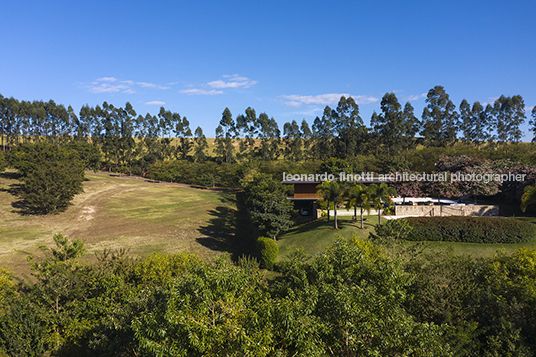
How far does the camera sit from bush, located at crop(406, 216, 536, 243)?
3114 cm

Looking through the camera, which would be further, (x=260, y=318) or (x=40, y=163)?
(x=40, y=163)

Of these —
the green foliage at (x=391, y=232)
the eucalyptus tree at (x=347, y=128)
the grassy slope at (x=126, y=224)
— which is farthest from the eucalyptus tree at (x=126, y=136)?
the green foliage at (x=391, y=232)

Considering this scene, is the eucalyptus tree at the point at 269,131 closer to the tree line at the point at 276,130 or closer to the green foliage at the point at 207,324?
the tree line at the point at 276,130

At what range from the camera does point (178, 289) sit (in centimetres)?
1159

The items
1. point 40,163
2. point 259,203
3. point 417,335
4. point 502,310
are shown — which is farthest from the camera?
point 40,163

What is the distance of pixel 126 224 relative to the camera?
2060 inches

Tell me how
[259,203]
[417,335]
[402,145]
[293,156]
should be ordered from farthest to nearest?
[293,156] → [402,145] → [259,203] → [417,335]

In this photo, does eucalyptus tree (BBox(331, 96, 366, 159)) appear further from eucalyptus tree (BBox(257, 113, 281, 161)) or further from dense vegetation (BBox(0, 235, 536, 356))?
dense vegetation (BBox(0, 235, 536, 356))

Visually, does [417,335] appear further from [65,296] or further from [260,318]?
[65,296]

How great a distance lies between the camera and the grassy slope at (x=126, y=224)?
41.8 m

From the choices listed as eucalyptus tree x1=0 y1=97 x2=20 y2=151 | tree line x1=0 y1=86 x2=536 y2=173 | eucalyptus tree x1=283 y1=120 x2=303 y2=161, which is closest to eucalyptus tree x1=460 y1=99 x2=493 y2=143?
tree line x1=0 y1=86 x2=536 y2=173

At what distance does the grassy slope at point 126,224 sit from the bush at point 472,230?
27.0 m

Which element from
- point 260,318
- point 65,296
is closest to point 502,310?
point 260,318

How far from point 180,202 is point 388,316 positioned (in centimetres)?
6549
